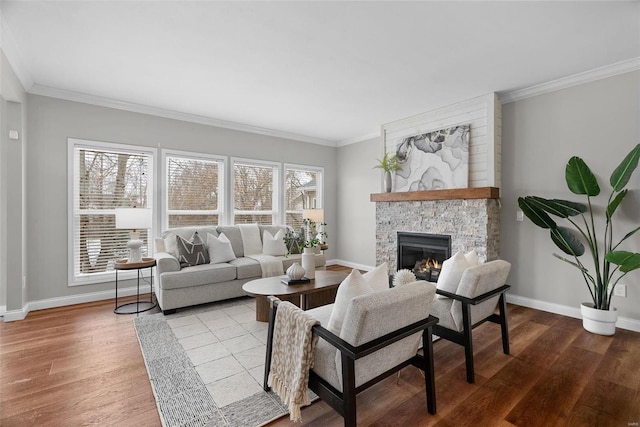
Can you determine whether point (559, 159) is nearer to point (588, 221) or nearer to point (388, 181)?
point (588, 221)

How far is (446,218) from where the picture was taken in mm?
4199

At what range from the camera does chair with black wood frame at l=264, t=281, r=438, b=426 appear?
1.43 meters

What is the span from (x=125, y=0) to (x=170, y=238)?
279cm

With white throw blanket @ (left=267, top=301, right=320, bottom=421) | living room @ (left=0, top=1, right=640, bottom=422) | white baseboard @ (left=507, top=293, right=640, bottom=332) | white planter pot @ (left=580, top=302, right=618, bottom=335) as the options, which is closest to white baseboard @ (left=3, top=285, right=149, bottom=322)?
living room @ (left=0, top=1, right=640, bottom=422)

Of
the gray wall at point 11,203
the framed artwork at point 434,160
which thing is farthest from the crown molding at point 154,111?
the framed artwork at point 434,160

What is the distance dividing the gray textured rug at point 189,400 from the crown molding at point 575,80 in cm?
444

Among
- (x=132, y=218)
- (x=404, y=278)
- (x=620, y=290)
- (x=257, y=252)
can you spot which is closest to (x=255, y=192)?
(x=257, y=252)

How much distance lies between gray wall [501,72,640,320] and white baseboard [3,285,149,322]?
5.37 meters

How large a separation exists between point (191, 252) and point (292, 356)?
8.95 feet

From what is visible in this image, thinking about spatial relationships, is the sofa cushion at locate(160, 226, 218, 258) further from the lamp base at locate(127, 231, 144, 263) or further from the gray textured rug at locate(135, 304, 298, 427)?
the gray textured rug at locate(135, 304, 298, 427)

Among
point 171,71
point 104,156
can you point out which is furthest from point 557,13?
point 104,156

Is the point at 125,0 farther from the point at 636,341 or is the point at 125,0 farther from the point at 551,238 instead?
the point at 636,341

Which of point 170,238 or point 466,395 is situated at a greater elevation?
point 170,238

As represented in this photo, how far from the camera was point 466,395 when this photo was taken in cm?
200
